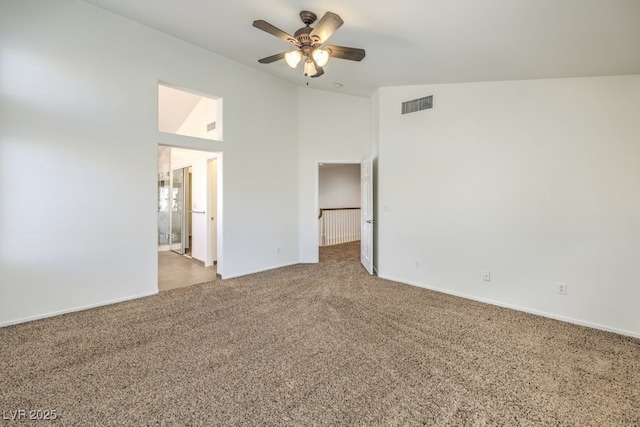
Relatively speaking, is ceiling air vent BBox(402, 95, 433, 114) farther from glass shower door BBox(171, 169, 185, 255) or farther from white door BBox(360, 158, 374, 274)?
glass shower door BBox(171, 169, 185, 255)

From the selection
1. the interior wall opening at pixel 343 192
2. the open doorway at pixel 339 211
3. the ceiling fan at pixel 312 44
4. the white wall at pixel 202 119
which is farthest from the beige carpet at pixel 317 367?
the interior wall opening at pixel 343 192

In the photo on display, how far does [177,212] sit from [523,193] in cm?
701

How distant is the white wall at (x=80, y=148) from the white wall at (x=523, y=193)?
3055 mm

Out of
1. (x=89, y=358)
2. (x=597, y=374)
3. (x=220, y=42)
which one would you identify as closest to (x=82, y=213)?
(x=89, y=358)

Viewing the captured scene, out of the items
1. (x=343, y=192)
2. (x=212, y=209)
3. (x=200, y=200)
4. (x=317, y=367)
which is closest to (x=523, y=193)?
(x=317, y=367)

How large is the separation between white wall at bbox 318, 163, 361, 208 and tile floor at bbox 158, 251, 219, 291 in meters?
4.48

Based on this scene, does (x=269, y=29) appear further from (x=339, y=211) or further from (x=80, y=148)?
(x=339, y=211)

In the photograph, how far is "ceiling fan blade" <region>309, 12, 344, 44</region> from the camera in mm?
2191

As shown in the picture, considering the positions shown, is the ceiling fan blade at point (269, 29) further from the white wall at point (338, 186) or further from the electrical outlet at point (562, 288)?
the white wall at point (338, 186)

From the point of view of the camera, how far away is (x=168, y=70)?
3.62 meters

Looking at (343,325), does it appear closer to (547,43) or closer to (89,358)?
(89,358)

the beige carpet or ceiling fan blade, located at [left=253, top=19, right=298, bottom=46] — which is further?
ceiling fan blade, located at [left=253, top=19, right=298, bottom=46]

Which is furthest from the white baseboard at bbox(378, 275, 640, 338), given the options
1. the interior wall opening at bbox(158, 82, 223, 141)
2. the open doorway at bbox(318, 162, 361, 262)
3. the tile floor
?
the interior wall opening at bbox(158, 82, 223, 141)

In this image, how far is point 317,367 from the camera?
6.85 feet
